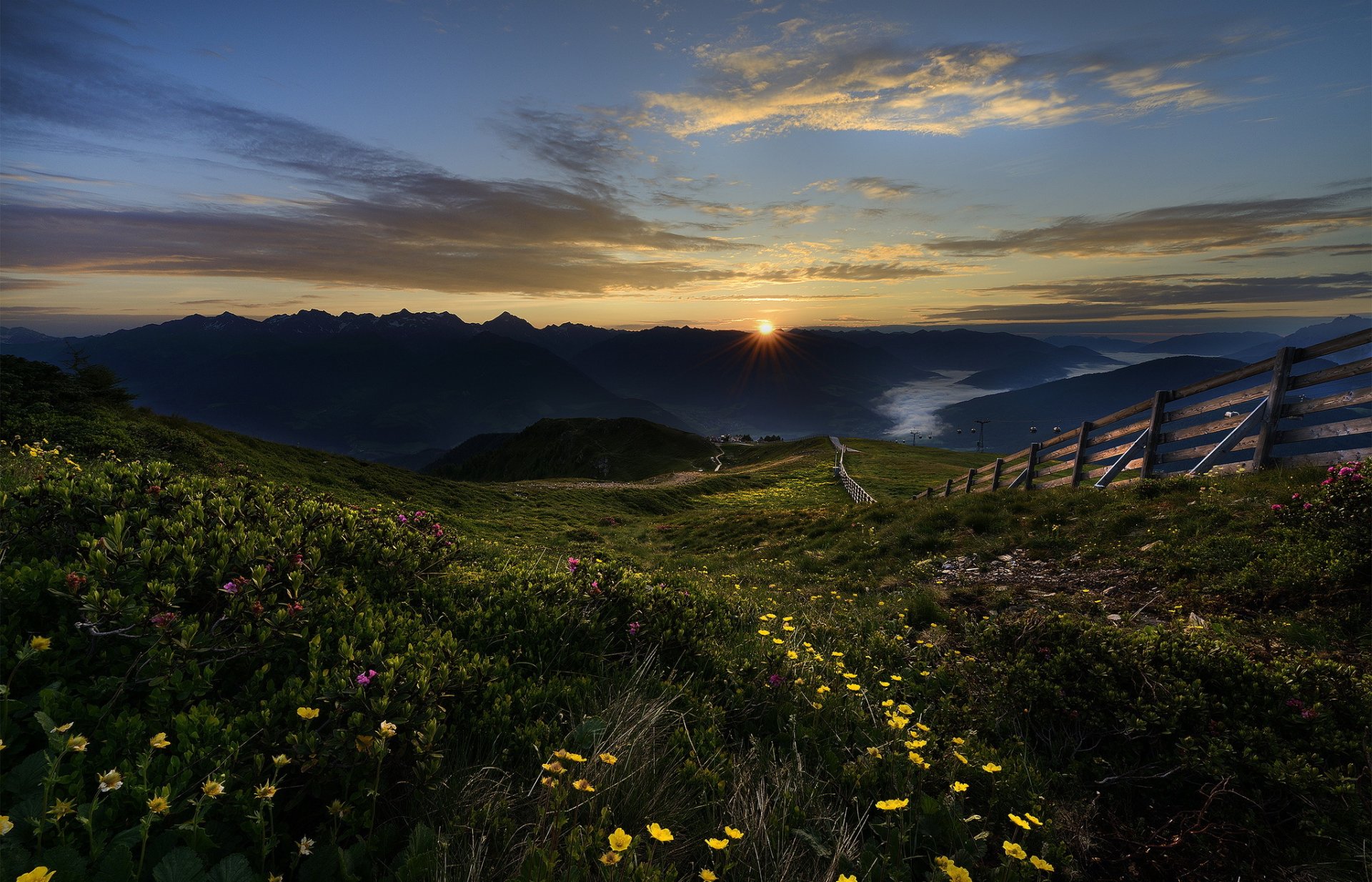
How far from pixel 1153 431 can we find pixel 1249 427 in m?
2.03

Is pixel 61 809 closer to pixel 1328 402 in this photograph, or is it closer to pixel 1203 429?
pixel 1328 402

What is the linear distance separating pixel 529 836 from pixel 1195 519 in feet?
35.1

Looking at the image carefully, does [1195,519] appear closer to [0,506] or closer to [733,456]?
[0,506]

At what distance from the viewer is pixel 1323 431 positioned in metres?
8.98

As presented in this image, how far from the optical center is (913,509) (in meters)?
15.2

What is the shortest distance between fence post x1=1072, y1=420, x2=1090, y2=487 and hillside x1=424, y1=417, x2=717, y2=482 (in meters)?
73.0

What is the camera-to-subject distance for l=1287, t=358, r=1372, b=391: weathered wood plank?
817cm

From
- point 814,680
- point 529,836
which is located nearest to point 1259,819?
point 814,680

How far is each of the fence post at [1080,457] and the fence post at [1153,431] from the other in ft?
6.03

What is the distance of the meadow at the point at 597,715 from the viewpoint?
2.35m

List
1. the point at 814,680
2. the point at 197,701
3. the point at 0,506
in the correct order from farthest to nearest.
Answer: the point at 814,680 → the point at 0,506 → the point at 197,701

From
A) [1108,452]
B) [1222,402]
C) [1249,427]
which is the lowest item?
[1108,452]

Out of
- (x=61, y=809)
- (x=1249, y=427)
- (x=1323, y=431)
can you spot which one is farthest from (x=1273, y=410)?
(x=61, y=809)

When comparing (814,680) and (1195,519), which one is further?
(1195,519)
